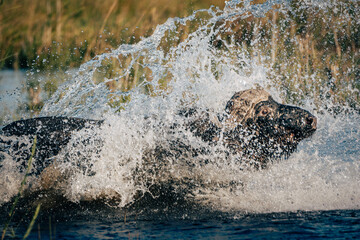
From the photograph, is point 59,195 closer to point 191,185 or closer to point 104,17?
point 191,185

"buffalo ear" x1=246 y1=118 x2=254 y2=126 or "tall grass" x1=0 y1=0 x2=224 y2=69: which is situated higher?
"tall grass" x1=0 y1=0 x2=224 y2=69

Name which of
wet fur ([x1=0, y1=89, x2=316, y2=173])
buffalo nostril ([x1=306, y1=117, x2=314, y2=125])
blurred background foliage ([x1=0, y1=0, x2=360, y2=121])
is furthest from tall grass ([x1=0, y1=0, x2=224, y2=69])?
buffalo nostril ([x1=306, y1=117, x2=314, y2=125])

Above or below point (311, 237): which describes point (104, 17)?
above

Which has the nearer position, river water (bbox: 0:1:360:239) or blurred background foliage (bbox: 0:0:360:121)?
river water (bbox: 0:1:360:239)

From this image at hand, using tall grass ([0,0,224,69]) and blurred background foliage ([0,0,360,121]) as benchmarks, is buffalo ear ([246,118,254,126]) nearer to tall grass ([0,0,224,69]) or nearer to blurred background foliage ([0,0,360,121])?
blurred background foliage ([0,0,360,121])

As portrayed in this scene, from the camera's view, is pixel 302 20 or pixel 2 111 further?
pixel 302 20

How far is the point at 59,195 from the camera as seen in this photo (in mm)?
3564

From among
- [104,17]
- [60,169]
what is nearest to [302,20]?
[104,17]

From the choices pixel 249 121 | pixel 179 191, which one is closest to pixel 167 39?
pixel 249 121

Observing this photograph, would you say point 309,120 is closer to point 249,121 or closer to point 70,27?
point 249,121

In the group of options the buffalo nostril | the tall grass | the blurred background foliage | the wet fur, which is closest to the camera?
the buffalo nostril

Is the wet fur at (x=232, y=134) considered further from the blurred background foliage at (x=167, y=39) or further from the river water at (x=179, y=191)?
the blurred background foliage at (x=167, y=39)

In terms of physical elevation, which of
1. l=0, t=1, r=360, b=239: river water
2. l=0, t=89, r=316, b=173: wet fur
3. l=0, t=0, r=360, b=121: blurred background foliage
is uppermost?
l=0, t=0, r=360, b=121: blurred background foliage

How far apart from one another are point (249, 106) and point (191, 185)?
905 mm
